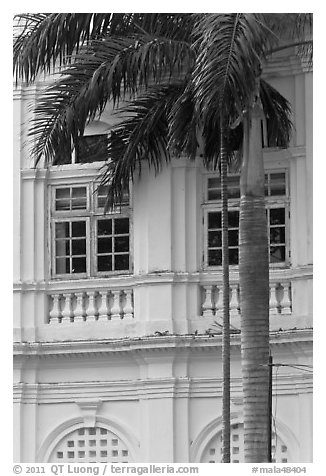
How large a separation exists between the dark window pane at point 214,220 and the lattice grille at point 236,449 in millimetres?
2432

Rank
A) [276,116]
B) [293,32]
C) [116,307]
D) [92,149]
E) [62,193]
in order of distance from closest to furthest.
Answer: [293,32], [276,116], [116,307], [92,149], [62,193]

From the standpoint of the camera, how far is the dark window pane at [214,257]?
81.4 feet

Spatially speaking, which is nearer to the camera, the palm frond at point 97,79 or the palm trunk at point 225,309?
the palm trunk at point 225,309

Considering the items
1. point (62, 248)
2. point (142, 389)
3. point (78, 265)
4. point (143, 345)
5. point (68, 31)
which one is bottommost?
point (142, 389)

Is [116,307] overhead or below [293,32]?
below

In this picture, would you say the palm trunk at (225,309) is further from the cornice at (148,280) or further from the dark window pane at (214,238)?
the dark window pane at (214,238)

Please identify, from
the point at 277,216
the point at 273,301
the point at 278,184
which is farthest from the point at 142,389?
the point at 278,184

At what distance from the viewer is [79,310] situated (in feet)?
83.5

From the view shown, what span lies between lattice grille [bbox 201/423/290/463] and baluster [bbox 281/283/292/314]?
1483 millimetres

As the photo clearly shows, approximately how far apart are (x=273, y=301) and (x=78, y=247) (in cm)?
258

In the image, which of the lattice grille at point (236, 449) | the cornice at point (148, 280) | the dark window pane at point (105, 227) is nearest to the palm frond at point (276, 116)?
the cornice at point (148, 280)

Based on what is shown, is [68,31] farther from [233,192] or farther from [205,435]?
[205,435]

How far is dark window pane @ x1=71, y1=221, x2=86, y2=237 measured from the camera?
1001 inches

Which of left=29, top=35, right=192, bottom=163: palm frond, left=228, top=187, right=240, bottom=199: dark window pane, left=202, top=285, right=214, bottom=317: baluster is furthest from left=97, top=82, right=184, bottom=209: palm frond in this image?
left=202, top=285, right=214, bottom=317: baluster
